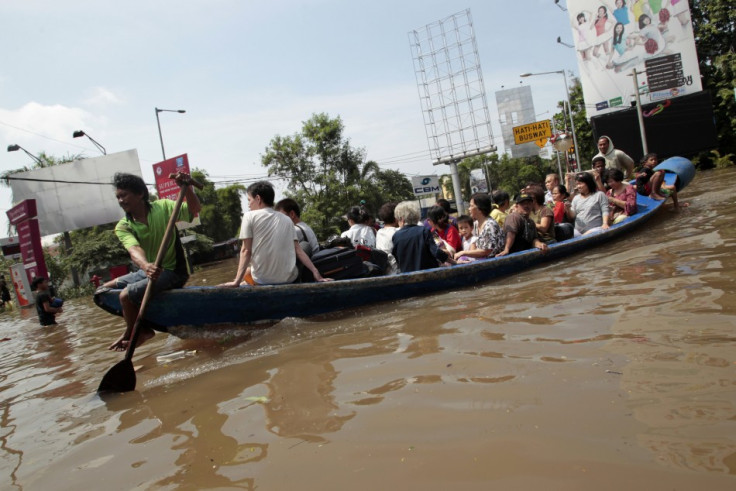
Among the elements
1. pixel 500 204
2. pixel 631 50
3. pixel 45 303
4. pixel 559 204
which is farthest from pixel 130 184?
pixel 631 50

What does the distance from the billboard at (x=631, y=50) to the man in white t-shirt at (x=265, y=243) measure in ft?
79.7

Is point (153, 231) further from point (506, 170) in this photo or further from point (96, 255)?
point (506, 170)

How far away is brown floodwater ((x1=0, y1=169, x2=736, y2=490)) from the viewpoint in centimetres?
171

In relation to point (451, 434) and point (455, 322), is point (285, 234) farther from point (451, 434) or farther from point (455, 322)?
point (451, 434)

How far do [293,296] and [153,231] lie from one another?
1275 mm

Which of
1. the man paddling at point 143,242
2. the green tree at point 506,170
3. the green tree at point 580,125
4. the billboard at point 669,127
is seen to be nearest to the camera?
the man paddling at point 143,242

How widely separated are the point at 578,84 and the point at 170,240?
122ft

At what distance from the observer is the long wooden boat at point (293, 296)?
4086mm

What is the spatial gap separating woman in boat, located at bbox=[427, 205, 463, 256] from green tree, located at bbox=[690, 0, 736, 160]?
25135 millimetres

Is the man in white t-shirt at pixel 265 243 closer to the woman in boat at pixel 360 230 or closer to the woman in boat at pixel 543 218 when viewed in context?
the woman in boat at pixel 360 230

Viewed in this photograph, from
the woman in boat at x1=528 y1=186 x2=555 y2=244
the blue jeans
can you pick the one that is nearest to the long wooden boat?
the blue jeans

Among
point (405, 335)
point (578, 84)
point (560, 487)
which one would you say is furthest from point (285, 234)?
point (578, 84)

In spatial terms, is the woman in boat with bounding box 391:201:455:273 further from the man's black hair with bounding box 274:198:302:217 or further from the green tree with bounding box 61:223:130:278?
the green tree with bounding box 61:223:130:278

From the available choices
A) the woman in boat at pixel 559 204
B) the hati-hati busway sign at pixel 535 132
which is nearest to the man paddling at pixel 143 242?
the woman in boat at pixel 559 204
